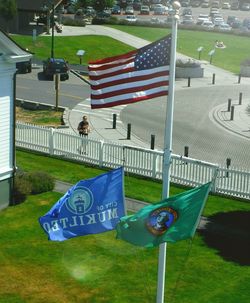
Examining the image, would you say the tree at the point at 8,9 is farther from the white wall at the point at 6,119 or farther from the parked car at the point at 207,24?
the white wall at the point at 6,119

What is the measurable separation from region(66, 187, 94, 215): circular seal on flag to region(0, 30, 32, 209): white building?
329 inches

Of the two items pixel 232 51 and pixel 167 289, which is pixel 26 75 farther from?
pixel 167 289

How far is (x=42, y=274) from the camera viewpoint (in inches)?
625

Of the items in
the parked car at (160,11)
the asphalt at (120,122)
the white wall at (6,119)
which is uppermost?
the parked car at (160,11)

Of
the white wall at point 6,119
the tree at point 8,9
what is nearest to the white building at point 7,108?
the white wall at point 6,119

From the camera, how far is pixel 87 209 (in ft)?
37.7

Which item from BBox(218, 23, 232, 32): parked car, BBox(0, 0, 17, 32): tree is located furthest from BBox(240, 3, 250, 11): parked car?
BBox(0, 0, 17, 32): tree

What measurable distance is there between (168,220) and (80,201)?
5.22 ft

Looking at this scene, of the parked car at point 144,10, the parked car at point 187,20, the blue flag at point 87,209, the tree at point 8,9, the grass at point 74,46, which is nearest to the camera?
the blue flag at point 87,209

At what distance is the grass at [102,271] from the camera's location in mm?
14844

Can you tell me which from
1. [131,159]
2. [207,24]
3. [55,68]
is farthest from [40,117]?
[207,24]

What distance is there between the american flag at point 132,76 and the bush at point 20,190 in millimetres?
8763

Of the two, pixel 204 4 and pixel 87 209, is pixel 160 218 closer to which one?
pixel 87 209

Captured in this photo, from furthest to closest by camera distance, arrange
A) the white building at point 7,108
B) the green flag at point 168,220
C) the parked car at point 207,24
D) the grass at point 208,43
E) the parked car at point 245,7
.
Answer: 1. the parked car at point 245,7
2. the parked car at point 207,24
3. the grass at point 208,43
4. the white building at point 7,108
5. the green flag at point 168,220
